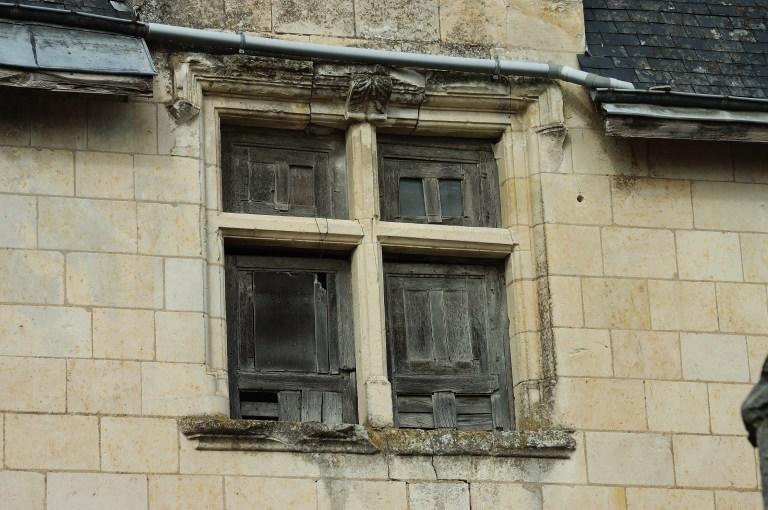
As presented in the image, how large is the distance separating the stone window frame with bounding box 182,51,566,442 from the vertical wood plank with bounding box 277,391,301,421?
27cm

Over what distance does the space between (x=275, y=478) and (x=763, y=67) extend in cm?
322

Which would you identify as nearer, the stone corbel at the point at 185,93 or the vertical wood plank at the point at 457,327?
the stone corbel at the point at 185,93

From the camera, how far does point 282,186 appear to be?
8828 mm

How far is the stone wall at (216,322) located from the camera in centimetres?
797

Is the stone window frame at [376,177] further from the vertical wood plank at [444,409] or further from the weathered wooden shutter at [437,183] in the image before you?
the vertical wood plank at [444,409]

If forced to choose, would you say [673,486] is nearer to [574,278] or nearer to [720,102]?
[574,278]

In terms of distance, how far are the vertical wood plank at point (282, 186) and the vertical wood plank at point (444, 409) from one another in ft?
3.58

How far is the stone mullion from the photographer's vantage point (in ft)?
27.7

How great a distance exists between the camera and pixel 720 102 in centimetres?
890

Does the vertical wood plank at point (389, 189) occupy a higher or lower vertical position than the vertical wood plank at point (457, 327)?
higher

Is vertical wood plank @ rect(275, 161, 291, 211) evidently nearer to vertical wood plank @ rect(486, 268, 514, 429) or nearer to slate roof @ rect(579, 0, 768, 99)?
vertical wood plank @ rect(486, 268, 514, 429)

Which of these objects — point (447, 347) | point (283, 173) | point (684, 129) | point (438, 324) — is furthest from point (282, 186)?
point (684, 129)

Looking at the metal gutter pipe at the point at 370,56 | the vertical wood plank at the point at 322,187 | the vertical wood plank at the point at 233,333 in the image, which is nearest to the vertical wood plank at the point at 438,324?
the vertical wood plank at the point at 322,187

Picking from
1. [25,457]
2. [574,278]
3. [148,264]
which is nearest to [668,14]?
[574,278]
